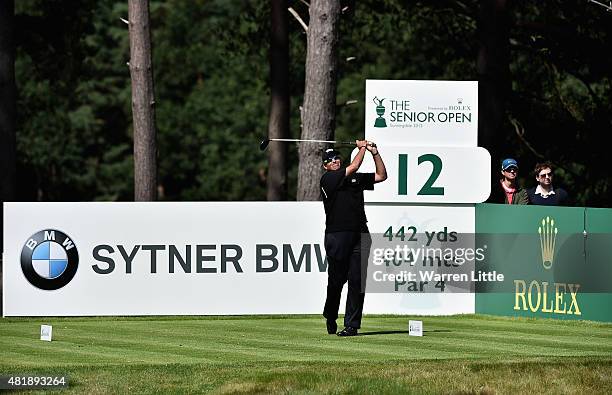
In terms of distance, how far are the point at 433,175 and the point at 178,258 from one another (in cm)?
340

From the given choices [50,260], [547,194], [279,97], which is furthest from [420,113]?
[279,97]

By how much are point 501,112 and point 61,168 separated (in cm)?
5336

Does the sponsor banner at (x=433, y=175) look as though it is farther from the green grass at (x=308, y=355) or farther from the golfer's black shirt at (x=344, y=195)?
the golfer's black shirt at (x=344, y=195)

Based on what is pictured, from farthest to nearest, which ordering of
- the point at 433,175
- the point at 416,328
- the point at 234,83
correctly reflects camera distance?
the point at 234,83 < the point at 433,175 < the point at 416,328

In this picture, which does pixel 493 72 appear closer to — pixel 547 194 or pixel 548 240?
pixel 547 194

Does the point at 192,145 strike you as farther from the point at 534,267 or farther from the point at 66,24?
the point at 534,267

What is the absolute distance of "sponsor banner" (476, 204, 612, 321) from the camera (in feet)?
59.5

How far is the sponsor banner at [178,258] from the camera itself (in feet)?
64.0

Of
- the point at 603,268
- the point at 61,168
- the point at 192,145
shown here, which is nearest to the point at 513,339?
the point at 603,268

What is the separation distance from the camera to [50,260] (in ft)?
63.9

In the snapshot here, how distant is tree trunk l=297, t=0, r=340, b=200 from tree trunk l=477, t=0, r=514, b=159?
772cm

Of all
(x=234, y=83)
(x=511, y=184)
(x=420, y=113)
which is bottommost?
(x=511, y=184)

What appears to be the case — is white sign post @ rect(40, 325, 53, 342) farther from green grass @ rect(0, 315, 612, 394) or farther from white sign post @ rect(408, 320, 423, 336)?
white sign post @ rect(408, 320, 423, 336)

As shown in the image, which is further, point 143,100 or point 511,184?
point 143,100
